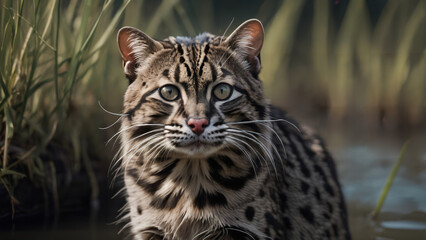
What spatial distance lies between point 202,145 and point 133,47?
1.03m

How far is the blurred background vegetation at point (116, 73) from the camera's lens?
5.94m

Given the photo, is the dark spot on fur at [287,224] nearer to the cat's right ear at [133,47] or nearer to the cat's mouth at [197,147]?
the cat's mouth at [197,147]

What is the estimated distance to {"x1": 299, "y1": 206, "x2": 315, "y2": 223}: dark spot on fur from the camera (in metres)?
4.96

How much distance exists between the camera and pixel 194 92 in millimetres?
4293

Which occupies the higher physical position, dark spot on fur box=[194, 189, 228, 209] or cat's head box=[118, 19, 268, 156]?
cat's head box=[118, 19, 268, 156]

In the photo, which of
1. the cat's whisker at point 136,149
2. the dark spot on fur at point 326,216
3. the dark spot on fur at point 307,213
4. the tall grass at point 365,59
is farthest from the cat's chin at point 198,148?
the tall grass at point 365,59

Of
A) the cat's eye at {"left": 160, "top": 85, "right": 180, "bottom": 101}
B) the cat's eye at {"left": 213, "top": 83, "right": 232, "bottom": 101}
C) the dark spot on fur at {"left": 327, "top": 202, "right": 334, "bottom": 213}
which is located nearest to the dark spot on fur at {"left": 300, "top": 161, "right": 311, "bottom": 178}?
the dark spot on fur at {"left": 327, "top": 202, "right": 334, "bottom": 213}

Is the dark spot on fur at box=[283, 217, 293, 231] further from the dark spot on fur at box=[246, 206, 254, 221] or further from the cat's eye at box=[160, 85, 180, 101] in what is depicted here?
the cat's eye at box=[160, 85, 180, 101]

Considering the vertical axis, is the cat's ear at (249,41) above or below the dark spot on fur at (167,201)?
above

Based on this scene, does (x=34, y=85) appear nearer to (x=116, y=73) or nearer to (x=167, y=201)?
(x=167, y=201)

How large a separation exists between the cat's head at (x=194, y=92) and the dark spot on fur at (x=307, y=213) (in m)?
0.77

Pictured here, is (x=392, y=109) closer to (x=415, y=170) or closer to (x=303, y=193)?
(x=415, y=170)


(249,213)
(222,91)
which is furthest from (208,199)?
(222,91)

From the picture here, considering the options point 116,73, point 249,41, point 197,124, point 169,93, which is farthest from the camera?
point 116,73
